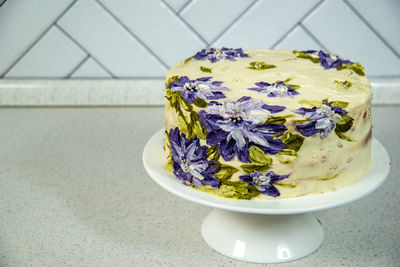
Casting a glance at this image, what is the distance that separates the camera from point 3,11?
130 cm

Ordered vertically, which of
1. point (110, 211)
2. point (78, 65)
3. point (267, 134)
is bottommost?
point (110, 211)

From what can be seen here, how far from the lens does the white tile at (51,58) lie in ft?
4.38

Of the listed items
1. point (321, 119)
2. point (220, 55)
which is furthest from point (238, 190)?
point (220, 55)

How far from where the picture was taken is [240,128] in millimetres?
654

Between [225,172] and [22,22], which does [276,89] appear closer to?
[225,172]

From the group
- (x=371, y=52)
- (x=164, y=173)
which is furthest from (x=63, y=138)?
(x=371, y=52)

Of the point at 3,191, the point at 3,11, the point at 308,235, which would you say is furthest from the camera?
the point at 3,11

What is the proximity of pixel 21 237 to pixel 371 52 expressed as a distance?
931mm

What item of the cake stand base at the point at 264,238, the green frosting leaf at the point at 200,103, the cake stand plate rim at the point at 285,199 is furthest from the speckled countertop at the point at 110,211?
the green frosting leaf at the point at 200,103

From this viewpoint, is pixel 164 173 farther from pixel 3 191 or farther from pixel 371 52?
pixel 371 52

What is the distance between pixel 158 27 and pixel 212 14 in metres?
0.14

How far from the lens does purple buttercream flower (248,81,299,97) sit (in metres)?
0.70

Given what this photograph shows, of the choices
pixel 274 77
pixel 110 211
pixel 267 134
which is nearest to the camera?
pixel 267 134

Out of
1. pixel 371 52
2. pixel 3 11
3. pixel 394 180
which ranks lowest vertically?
pixel 394 180
